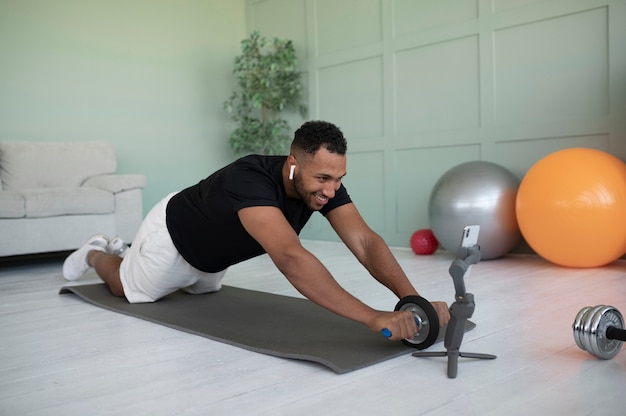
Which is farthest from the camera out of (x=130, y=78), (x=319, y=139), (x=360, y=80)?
(x=130, y=78)

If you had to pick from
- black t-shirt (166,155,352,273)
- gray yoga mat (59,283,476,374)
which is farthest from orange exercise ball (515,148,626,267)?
black t-shirt (166,155,352,273)

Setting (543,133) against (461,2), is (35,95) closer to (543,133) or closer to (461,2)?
(461,2)

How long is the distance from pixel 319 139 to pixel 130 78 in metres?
4.22

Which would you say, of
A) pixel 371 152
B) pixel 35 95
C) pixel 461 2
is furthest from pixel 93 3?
pixel 461 2

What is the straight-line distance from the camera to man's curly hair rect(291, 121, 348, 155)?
1914mm

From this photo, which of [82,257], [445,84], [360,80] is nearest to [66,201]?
[82,257]

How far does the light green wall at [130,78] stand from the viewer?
5.02 metres

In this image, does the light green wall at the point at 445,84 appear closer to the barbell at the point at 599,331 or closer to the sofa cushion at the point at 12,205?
the barbell at the point at 599,331

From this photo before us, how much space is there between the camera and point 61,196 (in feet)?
14.0

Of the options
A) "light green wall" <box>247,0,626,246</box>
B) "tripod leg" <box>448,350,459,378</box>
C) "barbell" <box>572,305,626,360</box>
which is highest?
"light green wall" <box>247,0,626,246</box>

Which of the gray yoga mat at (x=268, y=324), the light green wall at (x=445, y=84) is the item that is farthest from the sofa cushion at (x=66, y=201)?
the light green wall at (x=445, y=84)

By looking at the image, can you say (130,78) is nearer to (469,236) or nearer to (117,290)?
(117,290)

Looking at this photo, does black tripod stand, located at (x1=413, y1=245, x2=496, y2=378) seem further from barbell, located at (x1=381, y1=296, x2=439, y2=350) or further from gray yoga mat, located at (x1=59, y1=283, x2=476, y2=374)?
gray yoga mat, located at (x1=59, y1=283, x2=476, y2=374)

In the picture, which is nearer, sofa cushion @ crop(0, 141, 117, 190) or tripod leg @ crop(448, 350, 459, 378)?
A: tripod leg @ crop(448, 350, 459, 378)
